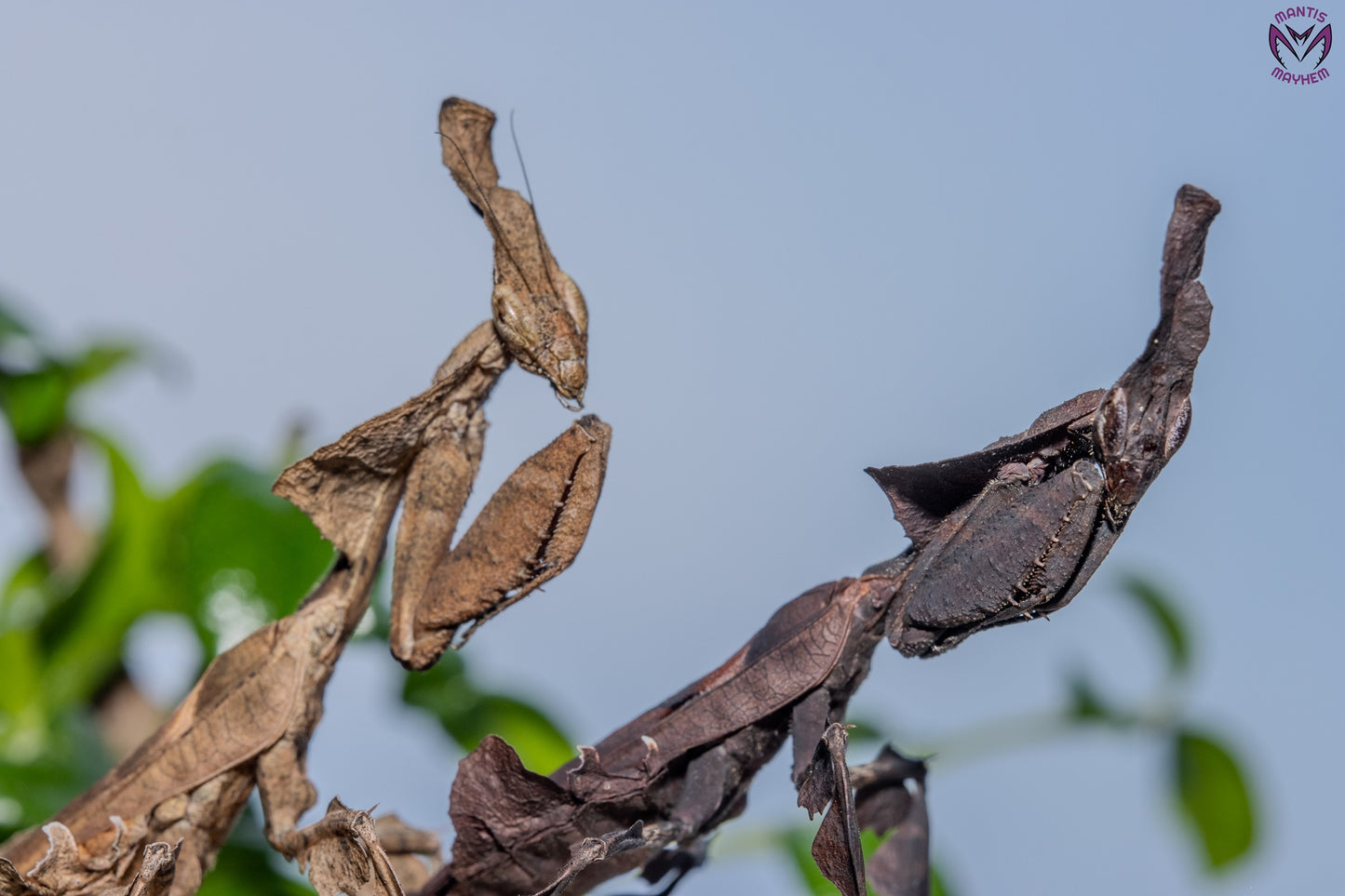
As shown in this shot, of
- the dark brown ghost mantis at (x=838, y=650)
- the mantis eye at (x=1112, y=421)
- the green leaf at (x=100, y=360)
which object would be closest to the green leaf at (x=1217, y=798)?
the dark brown ghost mantis at (x=838, y=650)

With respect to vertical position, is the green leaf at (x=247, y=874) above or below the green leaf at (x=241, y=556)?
below

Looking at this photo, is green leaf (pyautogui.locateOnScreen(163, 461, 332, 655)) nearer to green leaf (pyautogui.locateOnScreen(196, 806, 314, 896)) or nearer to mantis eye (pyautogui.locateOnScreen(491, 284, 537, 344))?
green leaf (pyautogui.locateOnScreen(196, 806, 314, 896))

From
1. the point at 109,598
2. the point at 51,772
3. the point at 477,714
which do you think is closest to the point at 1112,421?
the point at 477,714

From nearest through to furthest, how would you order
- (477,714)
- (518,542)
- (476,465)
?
(518,542) < (476,465) < (477,714)

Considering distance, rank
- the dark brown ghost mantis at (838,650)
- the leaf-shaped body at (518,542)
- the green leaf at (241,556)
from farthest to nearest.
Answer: the green leaf at (241,556) → the leaf-shaped body at (518,542) → the dark brown ghost mantis at (838,650)

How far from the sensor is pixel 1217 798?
2.64 metres

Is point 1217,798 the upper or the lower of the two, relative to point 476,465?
lower

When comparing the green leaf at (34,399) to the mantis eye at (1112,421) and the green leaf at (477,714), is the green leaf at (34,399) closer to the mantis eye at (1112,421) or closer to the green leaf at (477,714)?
the green leaf at (477,714)

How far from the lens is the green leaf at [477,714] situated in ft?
7.95

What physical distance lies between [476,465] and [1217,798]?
2053 mm

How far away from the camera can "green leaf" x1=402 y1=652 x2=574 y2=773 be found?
2424mm

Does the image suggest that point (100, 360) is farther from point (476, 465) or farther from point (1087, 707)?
point (1087, 707)

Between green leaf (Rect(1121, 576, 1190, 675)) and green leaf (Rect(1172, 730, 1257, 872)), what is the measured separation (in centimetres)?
17

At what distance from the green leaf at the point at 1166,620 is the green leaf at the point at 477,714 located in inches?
54.9
